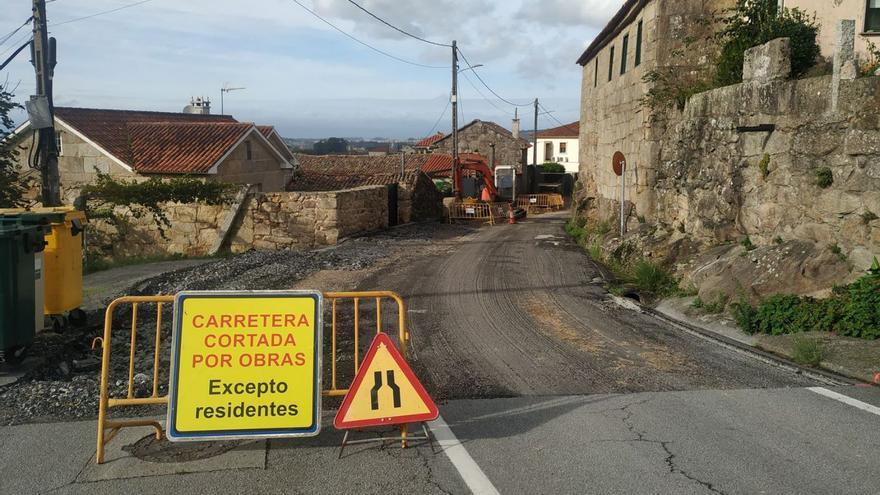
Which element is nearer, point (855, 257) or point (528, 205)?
point (855, 257)

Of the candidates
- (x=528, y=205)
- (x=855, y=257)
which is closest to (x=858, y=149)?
(x=855, y=257)

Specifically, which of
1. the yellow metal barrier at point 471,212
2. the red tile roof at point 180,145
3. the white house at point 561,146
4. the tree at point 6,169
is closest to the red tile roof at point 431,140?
the white house at point 561,146

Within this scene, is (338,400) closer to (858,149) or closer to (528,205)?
(858,149)

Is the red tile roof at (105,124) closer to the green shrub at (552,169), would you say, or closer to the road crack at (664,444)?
the road crack at (664,444)

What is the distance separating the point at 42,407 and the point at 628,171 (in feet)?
49.0

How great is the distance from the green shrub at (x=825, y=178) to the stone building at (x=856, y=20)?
13.4 feet

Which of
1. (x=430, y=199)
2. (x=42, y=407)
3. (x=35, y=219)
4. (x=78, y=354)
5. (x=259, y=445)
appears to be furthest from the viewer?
(x=430, y=199)

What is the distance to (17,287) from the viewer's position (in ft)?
24.7

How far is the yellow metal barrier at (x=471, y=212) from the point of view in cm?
3069

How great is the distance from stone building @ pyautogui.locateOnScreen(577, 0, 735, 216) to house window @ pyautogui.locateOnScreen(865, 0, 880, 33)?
3256 mm

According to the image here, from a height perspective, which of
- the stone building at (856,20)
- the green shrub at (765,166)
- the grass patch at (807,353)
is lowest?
the grass patch at (807,353)

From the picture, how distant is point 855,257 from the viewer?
9328 mm

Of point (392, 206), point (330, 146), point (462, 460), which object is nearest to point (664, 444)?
point (462, 460)

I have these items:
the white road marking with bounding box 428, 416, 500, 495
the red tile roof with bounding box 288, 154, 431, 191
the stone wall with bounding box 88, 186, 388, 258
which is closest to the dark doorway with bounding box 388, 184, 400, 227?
the stone wall with bounding box 88, 186, 388, 258
